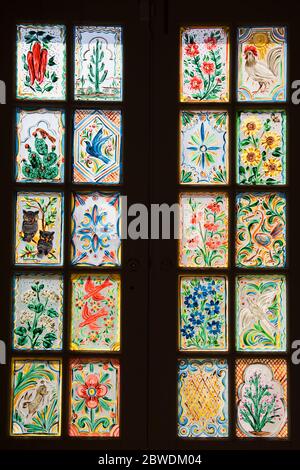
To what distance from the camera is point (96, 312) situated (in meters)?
2.84

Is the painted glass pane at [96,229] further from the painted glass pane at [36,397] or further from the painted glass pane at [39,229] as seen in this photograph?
the painted glass pane at [36,397]

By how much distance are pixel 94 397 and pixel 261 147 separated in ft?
4.14

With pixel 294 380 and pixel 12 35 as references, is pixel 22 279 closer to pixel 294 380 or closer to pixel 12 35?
pixel 12 35

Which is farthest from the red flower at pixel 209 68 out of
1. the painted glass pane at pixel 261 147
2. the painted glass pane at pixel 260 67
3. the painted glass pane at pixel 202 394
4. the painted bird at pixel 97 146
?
the painted glass pane at pixel 202 394

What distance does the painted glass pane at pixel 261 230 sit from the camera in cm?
285

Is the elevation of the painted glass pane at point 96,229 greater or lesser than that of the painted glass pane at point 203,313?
greater

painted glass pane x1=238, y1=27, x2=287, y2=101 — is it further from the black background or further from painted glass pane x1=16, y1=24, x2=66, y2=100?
painted glass pane x1=16, y1=24, x2=66, y2=100

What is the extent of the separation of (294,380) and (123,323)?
2.45 ft

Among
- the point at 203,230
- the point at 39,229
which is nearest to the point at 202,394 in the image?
the point at 203,230

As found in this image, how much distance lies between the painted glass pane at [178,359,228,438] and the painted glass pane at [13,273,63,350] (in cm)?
55

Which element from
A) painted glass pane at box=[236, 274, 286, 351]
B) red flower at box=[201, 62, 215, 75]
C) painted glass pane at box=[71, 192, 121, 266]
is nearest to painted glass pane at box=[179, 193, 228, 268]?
painted glass pane at box=[236, 274, 286, 351]

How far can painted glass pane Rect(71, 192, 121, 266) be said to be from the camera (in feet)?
9.35

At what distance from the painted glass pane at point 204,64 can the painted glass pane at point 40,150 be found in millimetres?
562

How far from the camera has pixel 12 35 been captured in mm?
2861
